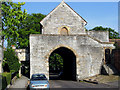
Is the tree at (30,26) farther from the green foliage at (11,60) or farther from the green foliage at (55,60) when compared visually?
the green foliage at (11,60)

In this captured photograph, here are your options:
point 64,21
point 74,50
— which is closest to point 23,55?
point 74,50

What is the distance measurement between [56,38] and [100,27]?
128 feet

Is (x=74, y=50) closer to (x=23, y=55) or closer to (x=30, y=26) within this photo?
(x=23, y=55)

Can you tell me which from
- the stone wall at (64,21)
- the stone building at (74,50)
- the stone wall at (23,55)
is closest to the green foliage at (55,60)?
the stone wall at (64,21)

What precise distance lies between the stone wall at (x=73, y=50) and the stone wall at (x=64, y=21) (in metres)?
8.28

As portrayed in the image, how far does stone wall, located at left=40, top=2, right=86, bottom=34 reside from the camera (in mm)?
40938

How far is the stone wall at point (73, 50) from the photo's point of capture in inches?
1275

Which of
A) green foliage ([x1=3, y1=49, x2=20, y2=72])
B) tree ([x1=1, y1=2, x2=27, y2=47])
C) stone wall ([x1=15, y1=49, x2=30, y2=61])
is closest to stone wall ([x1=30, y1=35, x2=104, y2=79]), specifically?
green foliage ([x1=3, y1=49, x2=20, y2=72])

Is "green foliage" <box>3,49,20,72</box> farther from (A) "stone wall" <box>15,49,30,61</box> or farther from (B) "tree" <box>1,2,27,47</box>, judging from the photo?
(B) "tree" <box>1,2,27,47</box>

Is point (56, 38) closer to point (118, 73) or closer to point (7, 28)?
point (118, 73)

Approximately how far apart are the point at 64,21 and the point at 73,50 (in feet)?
32.5

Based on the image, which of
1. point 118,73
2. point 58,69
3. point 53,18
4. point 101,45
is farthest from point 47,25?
point 58,69

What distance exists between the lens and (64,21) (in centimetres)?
4125

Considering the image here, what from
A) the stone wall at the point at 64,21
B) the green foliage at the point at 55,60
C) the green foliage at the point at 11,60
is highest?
the stone wall at the point at 64,21
